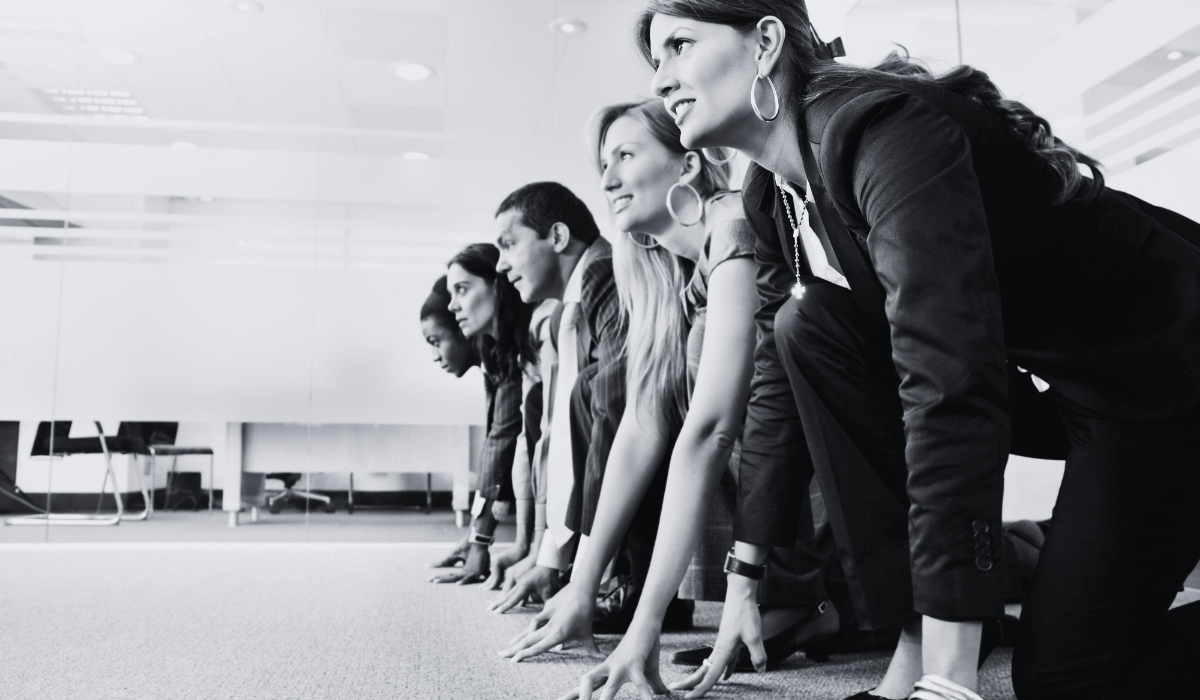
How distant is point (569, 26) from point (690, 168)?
2.98 meters

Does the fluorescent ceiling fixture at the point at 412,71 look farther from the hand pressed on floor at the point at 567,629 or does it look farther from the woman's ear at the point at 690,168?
the hand pressed on floor at the point at 567,629

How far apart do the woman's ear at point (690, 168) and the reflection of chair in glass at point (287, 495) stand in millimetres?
2824

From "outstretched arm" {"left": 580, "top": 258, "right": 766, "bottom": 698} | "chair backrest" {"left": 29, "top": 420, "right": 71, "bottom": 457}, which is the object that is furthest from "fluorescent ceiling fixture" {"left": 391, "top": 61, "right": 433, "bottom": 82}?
"outstretched arm" {"left": 580, "top": 258, "right": 766, "bottom": 698}

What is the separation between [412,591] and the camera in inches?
72.7

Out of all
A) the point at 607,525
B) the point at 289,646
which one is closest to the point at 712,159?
the point at 607,525

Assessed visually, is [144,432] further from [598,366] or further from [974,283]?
[974,283]

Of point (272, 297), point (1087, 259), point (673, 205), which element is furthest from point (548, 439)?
point (272, 297)

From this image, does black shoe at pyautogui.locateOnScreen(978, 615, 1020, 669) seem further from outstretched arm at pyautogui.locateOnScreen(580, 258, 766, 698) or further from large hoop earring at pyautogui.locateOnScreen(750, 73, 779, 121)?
large hoop earring at pyautogui.locateOnScreen(750, 73, 779, 121)

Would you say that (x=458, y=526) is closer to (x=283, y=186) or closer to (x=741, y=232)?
(x=283, y=186)

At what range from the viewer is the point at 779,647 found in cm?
103

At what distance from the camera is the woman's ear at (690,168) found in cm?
132

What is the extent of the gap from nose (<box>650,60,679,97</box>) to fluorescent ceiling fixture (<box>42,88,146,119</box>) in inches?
146

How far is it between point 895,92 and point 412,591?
1.60 meters

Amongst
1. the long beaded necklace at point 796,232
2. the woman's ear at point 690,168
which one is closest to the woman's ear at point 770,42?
the long beaded necklace at point 796,232
